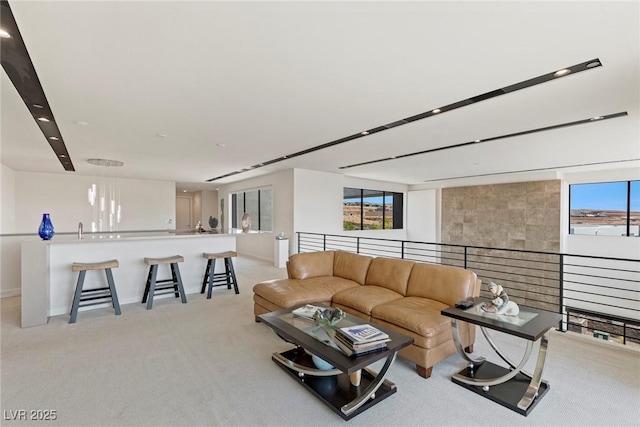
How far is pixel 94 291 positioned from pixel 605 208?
1102 cm

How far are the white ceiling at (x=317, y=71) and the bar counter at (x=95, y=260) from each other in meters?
1.57

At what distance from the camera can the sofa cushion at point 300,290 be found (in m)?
3.21

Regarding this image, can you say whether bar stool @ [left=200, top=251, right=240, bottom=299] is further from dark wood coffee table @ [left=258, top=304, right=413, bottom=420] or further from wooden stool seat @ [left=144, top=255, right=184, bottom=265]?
dark wood coffee table @ [left=258, top=304, right=413, bottom=420]

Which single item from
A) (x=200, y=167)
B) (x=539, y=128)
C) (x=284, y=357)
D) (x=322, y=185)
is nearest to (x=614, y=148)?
(x=539, y=128)

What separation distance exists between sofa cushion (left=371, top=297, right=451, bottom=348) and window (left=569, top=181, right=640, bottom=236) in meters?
7.57

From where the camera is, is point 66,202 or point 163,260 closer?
point 163,260

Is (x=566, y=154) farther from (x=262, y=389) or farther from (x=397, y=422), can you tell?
(x=262, y=389)

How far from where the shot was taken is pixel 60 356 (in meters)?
2.73

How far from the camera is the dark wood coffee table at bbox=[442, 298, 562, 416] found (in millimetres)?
1998

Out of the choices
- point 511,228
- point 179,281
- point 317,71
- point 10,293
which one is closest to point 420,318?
point 317,71

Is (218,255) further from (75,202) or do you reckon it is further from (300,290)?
(75,202)

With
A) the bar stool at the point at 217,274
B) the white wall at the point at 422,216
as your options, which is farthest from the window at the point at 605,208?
the bar stool at the point at 217,274

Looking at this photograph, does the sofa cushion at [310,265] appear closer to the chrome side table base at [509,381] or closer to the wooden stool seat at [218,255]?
the wooden stool seat at [218,255]

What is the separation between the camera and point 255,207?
9.70 m
